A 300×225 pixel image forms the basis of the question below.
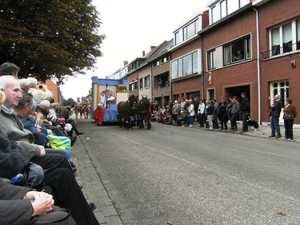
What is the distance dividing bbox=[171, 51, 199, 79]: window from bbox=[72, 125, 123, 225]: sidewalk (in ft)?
64.8

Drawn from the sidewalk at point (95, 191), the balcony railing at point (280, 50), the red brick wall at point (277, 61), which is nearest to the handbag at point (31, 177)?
the sidewalk at point (95, 191)

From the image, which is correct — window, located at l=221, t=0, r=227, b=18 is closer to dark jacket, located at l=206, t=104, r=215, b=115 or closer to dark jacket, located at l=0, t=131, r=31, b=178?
dark jacket, located at l=206, t=104, r=215, b=115

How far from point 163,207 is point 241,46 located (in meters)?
17.8

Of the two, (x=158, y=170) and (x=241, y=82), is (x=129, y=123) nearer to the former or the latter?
(x=241, y=82)

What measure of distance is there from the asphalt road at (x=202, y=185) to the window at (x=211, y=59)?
50.5 ft

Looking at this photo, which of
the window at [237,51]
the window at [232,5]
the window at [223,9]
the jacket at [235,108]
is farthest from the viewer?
the window at [223,9]

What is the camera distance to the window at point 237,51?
1897 centimetres

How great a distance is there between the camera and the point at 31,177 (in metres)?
2.77

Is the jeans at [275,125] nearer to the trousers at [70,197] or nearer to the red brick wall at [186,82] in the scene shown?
the trousers at [70,197]

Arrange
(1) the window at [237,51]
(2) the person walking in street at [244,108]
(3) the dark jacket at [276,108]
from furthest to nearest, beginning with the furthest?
1. (1) the window at [237,51]
2. (2) the person walking in street at [244,108]
3. (3) the dark jacket at [276,108]

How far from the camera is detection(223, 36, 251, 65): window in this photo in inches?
747

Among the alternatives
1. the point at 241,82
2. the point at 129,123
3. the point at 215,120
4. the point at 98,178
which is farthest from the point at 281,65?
the point at 98,178

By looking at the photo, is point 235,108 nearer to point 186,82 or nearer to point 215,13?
point 215,13

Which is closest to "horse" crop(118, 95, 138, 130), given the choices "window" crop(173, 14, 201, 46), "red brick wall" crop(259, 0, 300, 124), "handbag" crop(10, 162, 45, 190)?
"red brick wall" crop(259, 0, 300, 124)
